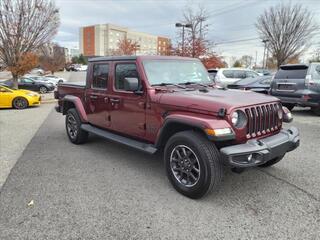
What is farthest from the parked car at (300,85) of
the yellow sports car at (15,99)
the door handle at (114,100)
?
the yellow sports car at (15,99)

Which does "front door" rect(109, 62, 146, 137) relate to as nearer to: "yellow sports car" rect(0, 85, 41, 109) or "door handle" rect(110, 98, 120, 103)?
"door handle" rect(110, 98, 120, 103)

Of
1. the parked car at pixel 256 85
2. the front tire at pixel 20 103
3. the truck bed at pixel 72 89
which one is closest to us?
the truck bed at pixel 72 89

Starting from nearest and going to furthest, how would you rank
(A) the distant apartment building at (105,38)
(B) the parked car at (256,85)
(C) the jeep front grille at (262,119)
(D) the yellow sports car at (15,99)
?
(C) the jeep front grille at (262,119) → (B) the parked car at (256,85) → (D) the yellow sports car at (15,99) → (A) the distant apartment building at (105,38)

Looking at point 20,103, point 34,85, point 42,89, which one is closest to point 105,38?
point 42,89

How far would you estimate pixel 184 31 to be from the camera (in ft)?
73.3

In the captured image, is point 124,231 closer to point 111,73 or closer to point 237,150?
point 237,150

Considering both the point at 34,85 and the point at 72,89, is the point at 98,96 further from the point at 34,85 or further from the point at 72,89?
the point at 34,85

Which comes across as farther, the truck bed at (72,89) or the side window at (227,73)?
the side window at (227,73)

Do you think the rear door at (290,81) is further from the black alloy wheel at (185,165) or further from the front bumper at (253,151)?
the black alloy wheel at (185,165)

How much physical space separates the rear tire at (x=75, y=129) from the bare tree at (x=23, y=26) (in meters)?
12.2

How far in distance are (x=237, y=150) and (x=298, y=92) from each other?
7248 mm

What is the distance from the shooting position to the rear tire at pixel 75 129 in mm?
6066

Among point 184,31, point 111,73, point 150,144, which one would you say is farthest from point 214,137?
point 184,31

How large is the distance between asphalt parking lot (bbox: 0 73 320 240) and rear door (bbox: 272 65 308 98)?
4711 millimetres
